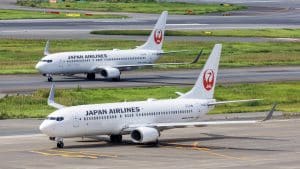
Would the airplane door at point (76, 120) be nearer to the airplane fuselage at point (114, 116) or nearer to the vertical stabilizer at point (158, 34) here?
the airplane fuselage at point (114, 116)

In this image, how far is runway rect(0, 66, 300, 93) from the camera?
114688mm

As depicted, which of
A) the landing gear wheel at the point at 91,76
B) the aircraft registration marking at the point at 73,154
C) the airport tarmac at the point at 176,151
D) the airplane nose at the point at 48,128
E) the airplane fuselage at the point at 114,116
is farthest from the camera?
the landing gear wheel at the point at 91,76

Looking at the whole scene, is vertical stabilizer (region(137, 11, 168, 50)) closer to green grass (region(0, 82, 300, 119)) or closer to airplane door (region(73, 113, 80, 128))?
green grass (region(0, 82, 300, 119))

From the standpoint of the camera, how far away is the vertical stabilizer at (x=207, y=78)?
80.6m

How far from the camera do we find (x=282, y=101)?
104 metres

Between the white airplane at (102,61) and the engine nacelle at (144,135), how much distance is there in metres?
45.1

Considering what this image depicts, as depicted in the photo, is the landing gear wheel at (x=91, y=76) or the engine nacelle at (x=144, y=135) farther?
the landing gear wheel at (x=91, y=76)

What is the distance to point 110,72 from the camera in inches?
4761

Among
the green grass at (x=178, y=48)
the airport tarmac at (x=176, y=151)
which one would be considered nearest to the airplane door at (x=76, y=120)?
the airport tarmac at (x=176, y=151)

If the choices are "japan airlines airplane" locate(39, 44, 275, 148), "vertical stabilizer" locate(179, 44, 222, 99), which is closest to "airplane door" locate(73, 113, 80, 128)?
"japan airlines airplane" locate(39, 44, 275, 148)

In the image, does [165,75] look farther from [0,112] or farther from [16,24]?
[16,24]

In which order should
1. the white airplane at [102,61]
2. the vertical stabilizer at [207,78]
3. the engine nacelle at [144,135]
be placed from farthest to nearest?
the white airplane at [102,61], the vertical stabilizer at [207,78], the engine nacelle at [144,135]

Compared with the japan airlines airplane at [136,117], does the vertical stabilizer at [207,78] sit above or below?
above

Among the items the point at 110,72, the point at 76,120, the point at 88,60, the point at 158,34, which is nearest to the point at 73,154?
the point at 76,120
